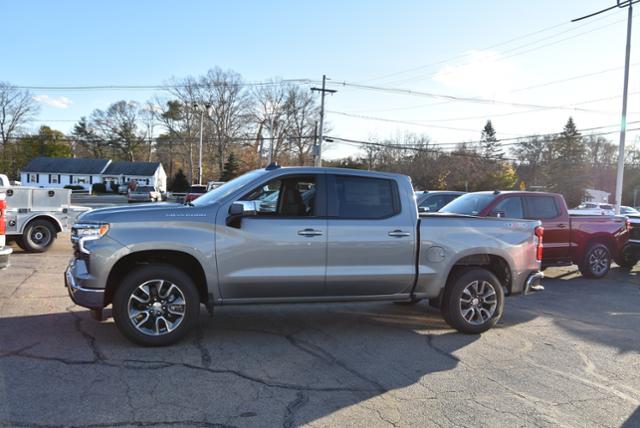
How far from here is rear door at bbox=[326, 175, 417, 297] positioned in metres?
5.66

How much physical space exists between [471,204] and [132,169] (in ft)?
253

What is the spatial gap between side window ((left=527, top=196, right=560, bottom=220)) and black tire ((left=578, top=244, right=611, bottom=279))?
4.50 feet

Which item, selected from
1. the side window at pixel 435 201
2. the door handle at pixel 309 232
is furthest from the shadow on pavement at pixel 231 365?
the side window at pixel 435 201

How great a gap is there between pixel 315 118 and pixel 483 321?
63781mm

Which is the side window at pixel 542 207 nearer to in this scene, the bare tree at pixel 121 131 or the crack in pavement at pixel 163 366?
the crack in pavement at pixel 163 366

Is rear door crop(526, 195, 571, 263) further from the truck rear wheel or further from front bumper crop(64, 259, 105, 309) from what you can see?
the truck rear wheel

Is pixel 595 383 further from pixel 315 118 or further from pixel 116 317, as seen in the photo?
pixel 315 118

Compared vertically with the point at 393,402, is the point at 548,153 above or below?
above

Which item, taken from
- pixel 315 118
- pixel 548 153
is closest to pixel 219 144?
pixel 315 118

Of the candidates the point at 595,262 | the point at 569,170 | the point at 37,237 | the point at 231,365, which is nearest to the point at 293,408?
the point at 231,365

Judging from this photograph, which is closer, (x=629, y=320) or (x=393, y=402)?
(x=393, y=402)

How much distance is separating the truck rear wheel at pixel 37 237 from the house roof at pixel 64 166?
74.0 meters

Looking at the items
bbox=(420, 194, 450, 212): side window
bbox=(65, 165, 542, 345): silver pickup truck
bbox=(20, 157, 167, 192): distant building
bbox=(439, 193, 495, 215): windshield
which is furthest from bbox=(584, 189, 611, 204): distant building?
bbox=(65, 165, 542, 345): silver pickup truck

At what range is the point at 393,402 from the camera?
13.6 ft
